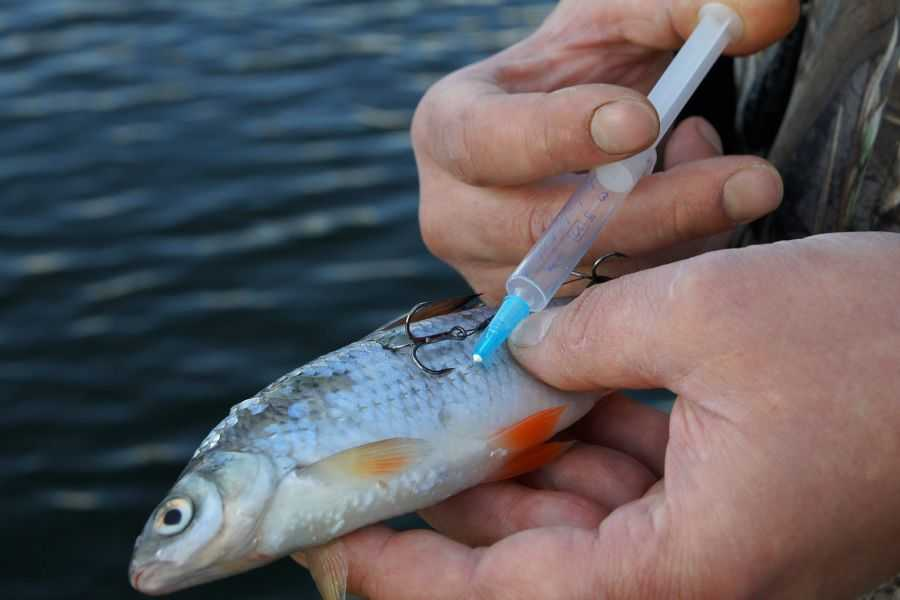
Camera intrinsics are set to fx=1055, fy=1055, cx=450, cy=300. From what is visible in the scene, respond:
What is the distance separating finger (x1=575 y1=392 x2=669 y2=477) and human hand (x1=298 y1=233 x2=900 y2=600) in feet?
1.62

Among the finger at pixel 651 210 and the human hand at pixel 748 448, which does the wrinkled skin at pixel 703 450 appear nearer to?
the human hand at pixel 748 448

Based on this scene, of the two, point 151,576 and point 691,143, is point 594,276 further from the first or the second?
point 151,576

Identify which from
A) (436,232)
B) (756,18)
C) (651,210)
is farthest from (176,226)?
(756,18)

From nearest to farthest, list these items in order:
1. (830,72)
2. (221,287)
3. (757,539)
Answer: (757,539), (830,72), (221,287)

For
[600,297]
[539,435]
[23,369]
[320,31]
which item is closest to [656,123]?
→ [600,297]

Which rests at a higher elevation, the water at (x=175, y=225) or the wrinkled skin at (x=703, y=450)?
the wrinkled skin at (x=703, y=450)

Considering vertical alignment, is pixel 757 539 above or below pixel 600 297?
below

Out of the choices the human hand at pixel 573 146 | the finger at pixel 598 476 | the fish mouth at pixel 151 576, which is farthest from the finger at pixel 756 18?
the fish mouth at pixel 151 576

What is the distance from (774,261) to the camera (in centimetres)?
216

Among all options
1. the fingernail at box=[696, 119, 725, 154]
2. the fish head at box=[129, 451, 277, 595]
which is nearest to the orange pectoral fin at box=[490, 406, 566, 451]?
the fish head at box=[129, 451, 277, 595]

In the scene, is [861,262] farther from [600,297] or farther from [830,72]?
[830,72]

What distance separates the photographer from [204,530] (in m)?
2.30

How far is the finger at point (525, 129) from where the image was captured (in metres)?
2.56

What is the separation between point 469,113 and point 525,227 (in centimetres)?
39
